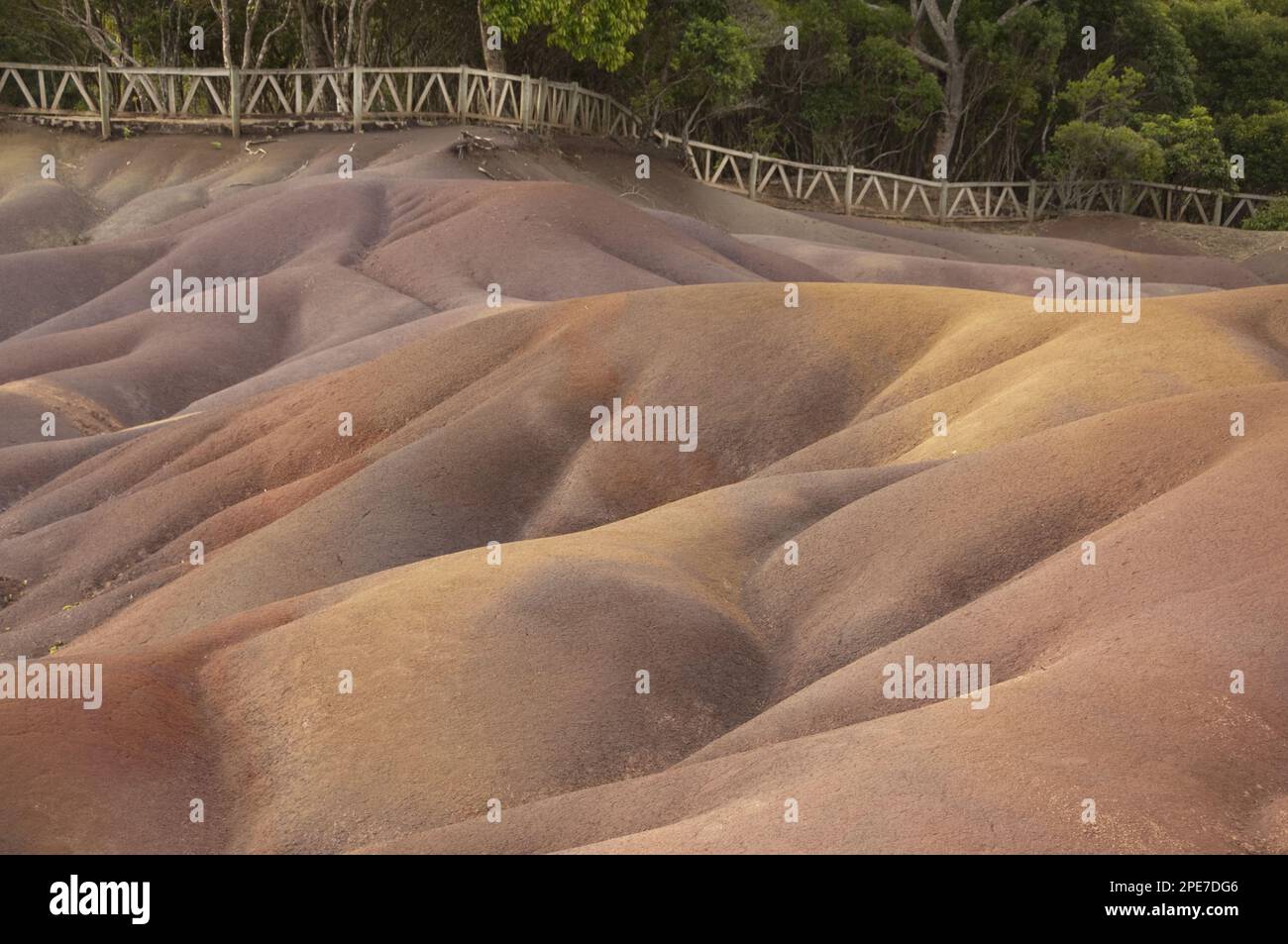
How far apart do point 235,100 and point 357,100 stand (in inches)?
146

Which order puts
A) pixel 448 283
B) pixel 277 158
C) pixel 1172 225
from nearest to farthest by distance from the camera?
pixel 448 283, pixel 277 158, pixel 1172 225

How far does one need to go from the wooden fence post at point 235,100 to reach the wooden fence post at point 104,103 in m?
3.57

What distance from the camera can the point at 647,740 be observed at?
10266 mm

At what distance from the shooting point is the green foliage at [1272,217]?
4784cm

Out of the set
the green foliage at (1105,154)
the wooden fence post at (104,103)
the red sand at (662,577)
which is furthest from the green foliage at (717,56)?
the red sand at (662,577)

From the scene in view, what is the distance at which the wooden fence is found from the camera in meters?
39.4

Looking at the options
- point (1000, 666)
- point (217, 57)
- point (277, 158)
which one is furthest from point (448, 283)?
point (217, 57)

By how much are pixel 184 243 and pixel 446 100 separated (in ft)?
35.3

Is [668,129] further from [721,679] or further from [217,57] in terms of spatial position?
[721,679]

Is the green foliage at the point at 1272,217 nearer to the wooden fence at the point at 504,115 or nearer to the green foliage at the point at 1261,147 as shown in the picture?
the wooden fence at the point at 504,115

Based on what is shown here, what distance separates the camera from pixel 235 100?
39312mm

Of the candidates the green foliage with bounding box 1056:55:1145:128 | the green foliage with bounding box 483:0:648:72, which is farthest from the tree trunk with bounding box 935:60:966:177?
the green foliage with bounding box 483:0:648:72

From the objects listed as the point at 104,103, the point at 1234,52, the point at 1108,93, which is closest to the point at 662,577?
the point at 104,103

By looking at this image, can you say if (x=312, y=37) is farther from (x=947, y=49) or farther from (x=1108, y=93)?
(x=1108, y=93)
